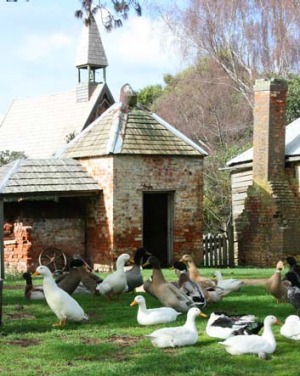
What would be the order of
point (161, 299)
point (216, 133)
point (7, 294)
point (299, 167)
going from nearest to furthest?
point (161, 299)
point (7, 294)
point (299, 167)
point (216, 133)

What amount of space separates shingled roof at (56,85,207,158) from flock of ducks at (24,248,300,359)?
842 centimetres

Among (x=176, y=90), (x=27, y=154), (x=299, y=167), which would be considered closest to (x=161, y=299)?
(x=299, y=167)

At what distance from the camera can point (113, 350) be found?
31.3 feet

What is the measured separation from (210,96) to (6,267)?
27.6m

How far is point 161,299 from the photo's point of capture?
11.8 metres

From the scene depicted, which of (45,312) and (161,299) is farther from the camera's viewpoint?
(45,312)

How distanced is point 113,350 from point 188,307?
2262 millimetres

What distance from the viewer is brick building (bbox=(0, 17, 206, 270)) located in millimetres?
22609

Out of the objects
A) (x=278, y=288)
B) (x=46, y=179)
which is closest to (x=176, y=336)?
(x=278, y=288)

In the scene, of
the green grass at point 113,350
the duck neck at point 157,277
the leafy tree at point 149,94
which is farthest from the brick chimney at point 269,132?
the leafy tree at point 149,94

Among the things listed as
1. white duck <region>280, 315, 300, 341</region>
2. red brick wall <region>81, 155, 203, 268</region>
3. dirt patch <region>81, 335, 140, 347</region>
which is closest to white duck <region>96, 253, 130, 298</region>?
dirt patch <region>81, 335, 140, 347</region>

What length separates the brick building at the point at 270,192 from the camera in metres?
24.9

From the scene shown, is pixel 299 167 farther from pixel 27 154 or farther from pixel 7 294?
pixel 27 154

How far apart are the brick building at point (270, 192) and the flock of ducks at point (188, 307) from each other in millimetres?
10168
